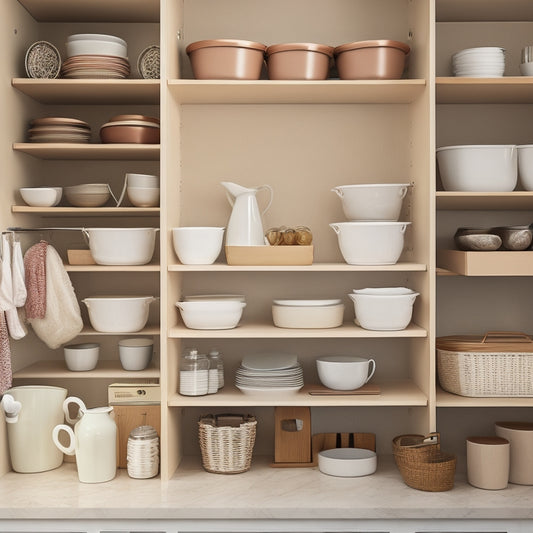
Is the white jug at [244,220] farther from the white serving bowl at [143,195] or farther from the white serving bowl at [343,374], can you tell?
the white serving bowl at [343,374]

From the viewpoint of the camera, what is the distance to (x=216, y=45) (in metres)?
2.89

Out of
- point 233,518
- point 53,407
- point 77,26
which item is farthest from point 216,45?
point 233,518

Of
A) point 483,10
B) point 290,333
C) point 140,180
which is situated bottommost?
point 290,333

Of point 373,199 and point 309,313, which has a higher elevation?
point 373,199

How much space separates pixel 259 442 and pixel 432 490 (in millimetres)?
833

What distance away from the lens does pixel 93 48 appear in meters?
2.94

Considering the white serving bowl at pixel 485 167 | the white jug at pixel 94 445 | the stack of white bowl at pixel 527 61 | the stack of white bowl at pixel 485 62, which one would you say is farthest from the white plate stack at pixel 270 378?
the stack of white bowl at pixel 527 61

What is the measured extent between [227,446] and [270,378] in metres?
0.31

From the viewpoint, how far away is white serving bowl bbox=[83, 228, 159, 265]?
2.90 m

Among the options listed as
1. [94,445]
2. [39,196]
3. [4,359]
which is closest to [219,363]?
[94,445]

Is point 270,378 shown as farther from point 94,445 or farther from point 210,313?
point 94,445

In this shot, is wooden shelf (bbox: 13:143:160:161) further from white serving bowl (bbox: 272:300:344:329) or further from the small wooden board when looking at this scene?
the small wooden board

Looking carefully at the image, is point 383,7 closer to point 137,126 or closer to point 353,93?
point 353,93

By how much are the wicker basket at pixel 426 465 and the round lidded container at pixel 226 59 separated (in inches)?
60.3
